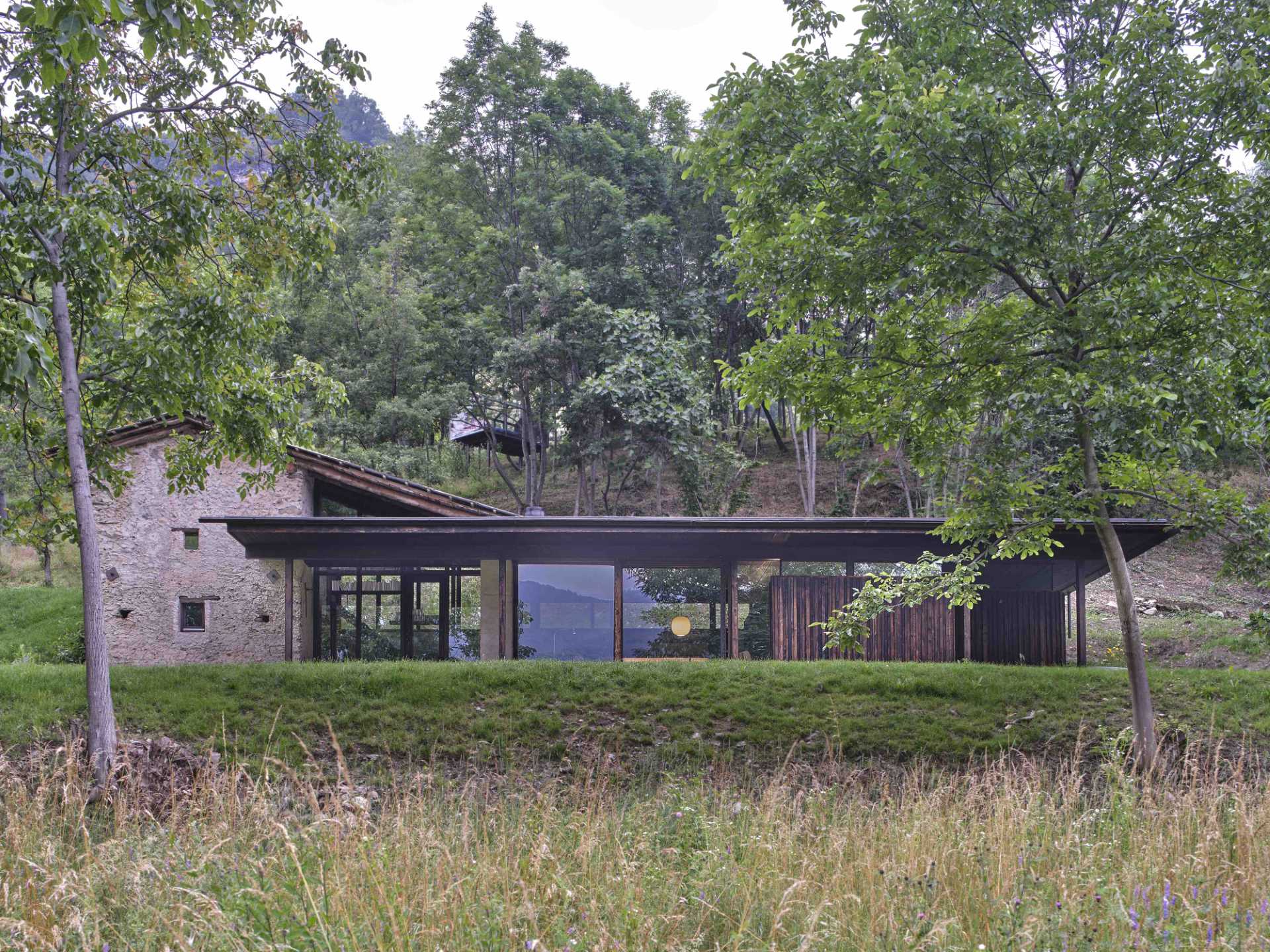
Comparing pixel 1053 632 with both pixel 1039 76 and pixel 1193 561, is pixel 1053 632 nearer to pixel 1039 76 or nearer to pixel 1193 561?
pixel 1039 76

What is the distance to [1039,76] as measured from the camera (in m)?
10.0

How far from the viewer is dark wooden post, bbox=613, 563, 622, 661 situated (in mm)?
17844

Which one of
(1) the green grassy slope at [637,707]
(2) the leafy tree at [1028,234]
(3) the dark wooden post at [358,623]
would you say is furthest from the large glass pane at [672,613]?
(2) the leafy tree at [1028,234]

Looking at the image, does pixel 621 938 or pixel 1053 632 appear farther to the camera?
pixel 1053 632

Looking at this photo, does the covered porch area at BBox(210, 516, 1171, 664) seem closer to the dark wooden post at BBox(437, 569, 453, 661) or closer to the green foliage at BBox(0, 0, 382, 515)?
the dark wooden post at BBox(437, 569, 453, 661)

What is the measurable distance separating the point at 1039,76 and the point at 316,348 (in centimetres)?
2377

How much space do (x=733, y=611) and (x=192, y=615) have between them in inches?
382

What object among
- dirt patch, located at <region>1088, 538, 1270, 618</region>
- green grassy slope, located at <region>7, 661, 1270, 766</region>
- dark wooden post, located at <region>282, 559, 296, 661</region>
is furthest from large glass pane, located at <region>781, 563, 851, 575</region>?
dirt patch, located at <region>1088, 538, 1270, 618</region>

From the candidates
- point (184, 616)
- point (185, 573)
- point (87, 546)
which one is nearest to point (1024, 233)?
point (87, 546)

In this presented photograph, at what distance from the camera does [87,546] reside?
10.0 m

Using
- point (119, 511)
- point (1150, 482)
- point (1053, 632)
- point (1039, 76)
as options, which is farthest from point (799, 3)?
point (119, 511)

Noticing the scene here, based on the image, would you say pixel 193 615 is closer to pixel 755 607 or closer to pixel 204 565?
pixel 204 565

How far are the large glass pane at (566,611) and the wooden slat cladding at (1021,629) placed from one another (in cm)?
651

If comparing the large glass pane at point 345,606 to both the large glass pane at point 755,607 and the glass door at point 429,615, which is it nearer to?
the glass door at point 429,615
